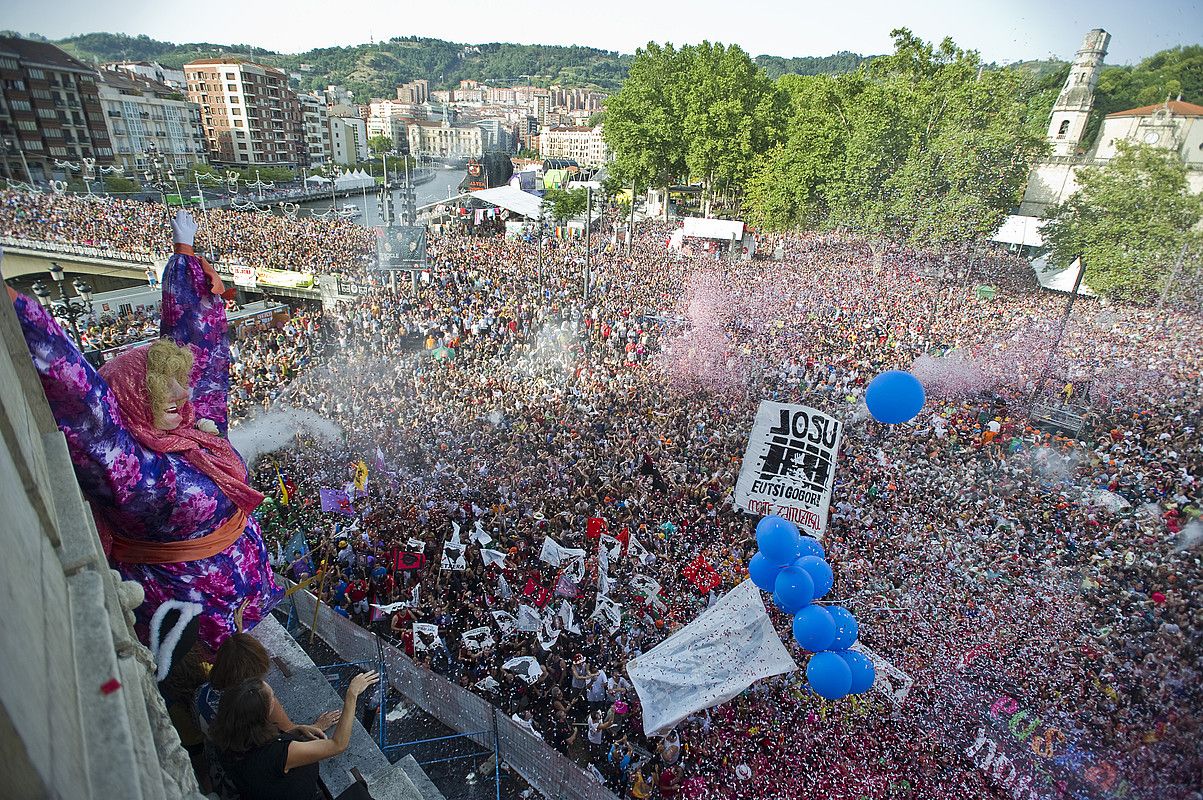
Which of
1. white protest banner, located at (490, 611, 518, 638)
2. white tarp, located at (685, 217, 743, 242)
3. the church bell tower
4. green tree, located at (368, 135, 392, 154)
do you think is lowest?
white protest banner, located at (490, 611, 518, 638)

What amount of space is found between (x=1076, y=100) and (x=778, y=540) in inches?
369

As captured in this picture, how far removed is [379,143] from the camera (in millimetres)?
33562

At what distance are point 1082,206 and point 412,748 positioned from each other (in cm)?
1120

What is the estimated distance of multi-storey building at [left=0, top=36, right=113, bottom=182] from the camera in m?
3.27

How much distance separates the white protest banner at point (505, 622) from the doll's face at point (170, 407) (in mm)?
4082

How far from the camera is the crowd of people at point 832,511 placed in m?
5.69

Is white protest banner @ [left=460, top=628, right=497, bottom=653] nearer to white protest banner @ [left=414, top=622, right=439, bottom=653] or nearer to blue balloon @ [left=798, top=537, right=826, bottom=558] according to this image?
white protest banner @ [left=414, top=622, right=439, bottom=653]

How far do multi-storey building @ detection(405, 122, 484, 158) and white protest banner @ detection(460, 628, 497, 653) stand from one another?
33378 mm

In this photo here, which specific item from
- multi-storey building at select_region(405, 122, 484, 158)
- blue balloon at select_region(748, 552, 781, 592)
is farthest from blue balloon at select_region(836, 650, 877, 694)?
multi-storey building at select_region(405, 122, 484, 158)

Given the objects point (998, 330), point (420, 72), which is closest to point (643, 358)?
point (998, 330)

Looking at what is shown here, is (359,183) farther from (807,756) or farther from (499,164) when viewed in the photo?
(807,756)

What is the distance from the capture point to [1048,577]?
732 cm

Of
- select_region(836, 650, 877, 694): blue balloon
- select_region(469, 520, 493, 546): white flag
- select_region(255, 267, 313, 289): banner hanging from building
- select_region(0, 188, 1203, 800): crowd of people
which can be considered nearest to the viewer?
select_region(836, 650, 877, 694): blue balloon

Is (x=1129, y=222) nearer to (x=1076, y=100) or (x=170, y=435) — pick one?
(x=1076, y=100)
